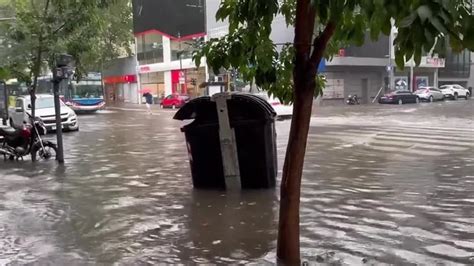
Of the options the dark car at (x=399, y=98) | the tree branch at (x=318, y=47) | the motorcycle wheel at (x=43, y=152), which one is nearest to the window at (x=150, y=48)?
the dark car at (x=399, y=98)

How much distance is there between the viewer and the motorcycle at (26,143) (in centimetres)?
1355

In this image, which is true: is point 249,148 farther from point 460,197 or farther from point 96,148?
point 96,148

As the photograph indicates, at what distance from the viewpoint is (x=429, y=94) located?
49.4 metres

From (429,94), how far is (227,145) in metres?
44.5

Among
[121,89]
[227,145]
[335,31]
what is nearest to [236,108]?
[227,145]

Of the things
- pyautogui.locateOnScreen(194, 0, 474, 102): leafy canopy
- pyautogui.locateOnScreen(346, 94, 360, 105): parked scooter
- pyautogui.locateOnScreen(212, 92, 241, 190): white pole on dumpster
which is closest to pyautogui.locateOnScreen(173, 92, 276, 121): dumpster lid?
pyautogui.locateOnScreen(212, 92, 241, 190): white pole on dumpster

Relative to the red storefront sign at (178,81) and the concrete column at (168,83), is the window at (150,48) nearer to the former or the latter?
the concrete column at (168,83)

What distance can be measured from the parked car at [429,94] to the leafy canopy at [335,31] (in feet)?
152

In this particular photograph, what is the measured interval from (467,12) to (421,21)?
20.6 inches

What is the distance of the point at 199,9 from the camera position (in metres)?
52.5

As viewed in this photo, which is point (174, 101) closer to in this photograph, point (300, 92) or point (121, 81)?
point (121, 81)

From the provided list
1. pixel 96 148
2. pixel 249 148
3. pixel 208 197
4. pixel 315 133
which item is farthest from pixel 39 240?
pixel 315 133

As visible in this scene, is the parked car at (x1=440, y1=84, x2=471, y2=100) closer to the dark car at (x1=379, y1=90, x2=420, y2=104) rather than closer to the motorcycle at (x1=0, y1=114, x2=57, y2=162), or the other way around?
the dark car at (x1=379, y1=90, x2=420, y2=104)

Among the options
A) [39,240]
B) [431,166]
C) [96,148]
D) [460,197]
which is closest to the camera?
[39,240]
